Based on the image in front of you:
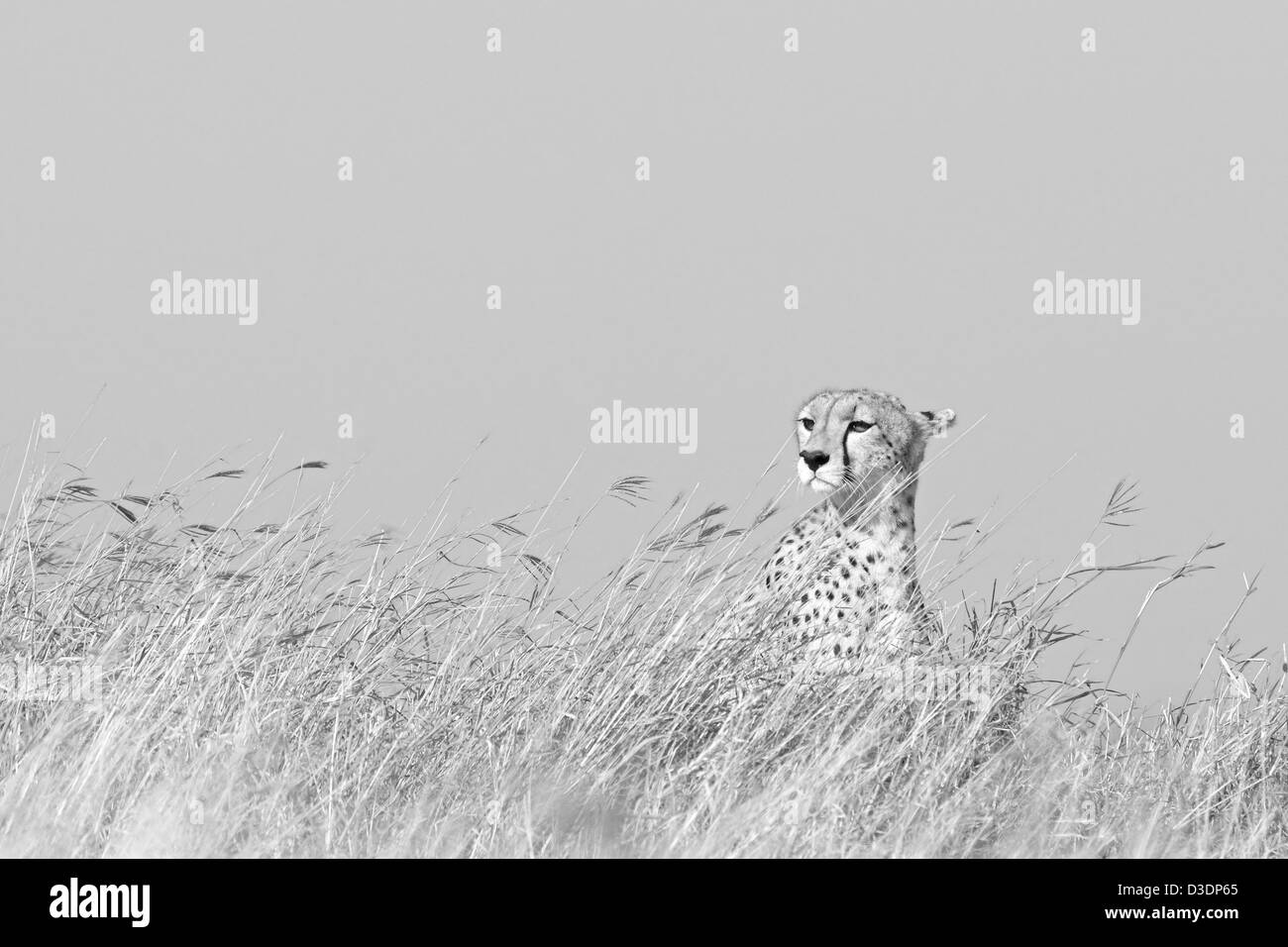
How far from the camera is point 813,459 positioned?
5.75m

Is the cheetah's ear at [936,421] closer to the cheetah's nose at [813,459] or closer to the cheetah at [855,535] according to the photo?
the cheetah at [855,535]

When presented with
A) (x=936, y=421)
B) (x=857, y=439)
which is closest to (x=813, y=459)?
(x=857, y=439)

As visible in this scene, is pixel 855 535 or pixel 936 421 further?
pixel 936 421

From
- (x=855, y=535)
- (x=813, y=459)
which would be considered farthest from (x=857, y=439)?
(x=855, y=535)

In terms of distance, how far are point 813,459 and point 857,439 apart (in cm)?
32

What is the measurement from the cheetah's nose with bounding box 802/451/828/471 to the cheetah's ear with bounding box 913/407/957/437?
0.76 meters

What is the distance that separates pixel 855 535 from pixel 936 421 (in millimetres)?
959

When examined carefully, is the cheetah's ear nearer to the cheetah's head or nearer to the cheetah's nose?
the cheetah's head

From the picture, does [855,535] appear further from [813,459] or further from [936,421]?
[936,421]

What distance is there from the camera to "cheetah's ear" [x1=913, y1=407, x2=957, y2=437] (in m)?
6.36

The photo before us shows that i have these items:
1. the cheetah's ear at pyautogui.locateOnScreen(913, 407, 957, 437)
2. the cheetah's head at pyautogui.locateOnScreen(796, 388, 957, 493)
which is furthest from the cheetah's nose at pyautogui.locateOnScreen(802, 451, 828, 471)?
the cheetah's ear at pyautogui.locateOnScreen(913, 407, 957, 437)

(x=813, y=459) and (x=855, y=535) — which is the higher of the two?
(x=813, y=459)
